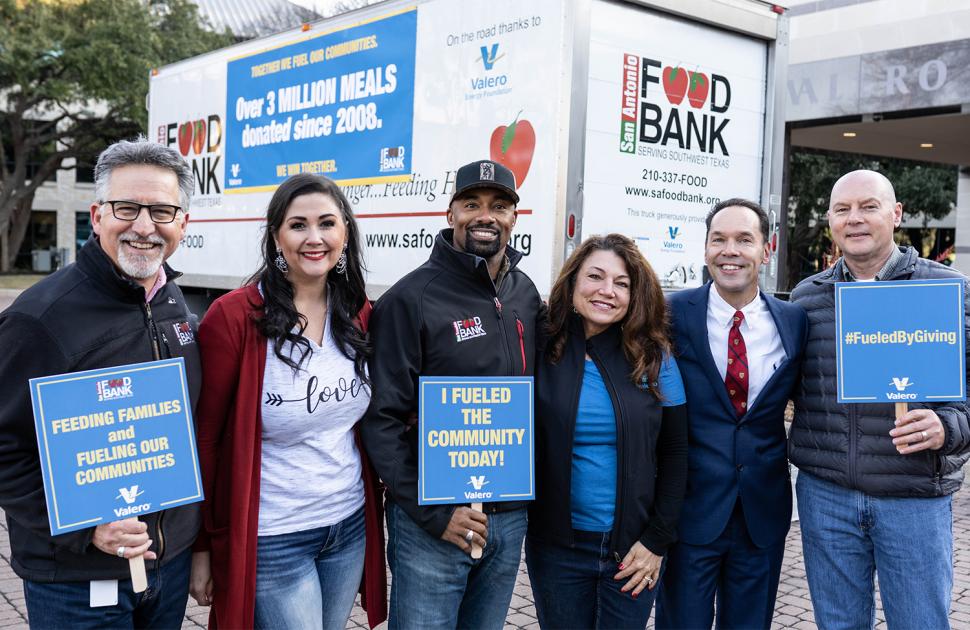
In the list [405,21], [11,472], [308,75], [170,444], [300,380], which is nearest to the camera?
[11,472]

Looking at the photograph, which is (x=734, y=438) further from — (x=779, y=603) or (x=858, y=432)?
(x=779, y=603)

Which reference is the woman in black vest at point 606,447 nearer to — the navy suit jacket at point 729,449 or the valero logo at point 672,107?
the navy suit jacket at point 729,449

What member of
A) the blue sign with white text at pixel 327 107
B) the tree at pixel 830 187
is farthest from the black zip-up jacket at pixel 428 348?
the tree at pixel 830 187

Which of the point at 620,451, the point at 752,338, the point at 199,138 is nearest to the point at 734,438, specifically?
the point at 752,338

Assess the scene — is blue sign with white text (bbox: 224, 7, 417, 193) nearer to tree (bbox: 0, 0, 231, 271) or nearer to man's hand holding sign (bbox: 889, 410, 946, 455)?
man's hand holding sign (bbox: 889, 410, 946, 455)

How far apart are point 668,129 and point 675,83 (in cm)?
33

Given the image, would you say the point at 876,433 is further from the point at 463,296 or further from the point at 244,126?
the point at 244,126

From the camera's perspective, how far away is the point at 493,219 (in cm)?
310

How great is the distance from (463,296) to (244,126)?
22.0 feet

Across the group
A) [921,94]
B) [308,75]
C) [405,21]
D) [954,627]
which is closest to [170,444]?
→ [954,627]

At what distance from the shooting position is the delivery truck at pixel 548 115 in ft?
19.1

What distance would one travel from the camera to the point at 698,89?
634 cm

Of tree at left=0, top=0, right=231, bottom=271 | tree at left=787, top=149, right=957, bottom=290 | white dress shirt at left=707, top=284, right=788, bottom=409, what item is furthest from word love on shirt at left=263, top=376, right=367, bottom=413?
tree at left=0, top=0, right=231, bottom=271

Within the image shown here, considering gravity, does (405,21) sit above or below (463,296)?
above
